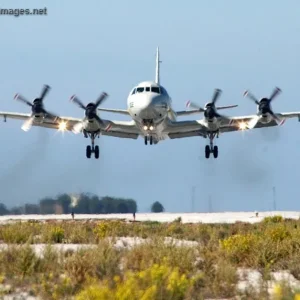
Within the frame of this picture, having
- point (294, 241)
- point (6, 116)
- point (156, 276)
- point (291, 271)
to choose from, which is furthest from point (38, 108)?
point (156, 276)

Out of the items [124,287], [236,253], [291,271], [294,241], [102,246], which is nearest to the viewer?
[124,287]

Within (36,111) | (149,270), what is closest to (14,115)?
(36,111)

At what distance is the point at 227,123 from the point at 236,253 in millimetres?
34089

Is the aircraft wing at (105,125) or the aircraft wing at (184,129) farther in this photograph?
the aircraft wing at (105,125)

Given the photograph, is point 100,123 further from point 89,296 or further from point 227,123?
point 89,296

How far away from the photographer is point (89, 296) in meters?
9.27

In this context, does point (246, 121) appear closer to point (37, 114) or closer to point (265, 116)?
point (265, 116)

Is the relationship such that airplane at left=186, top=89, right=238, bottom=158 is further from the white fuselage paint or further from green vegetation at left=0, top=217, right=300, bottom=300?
green vegetation at left=0, top=217, right=300, bottom=300

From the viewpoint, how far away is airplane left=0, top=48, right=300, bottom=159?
152 feet

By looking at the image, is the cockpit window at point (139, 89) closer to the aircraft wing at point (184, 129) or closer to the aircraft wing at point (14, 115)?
the aircraft wing at point (184, 129)

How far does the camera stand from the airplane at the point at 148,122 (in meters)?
46.2

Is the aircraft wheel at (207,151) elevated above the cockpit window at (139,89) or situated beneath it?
situated beneath

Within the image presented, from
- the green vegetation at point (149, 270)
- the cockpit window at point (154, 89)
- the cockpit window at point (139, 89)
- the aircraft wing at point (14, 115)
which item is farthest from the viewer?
the aircraft wing at point (14, 115)

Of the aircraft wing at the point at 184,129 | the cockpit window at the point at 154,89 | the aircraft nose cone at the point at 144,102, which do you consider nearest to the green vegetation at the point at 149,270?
the aircraft nose cone at the point at 144,102
